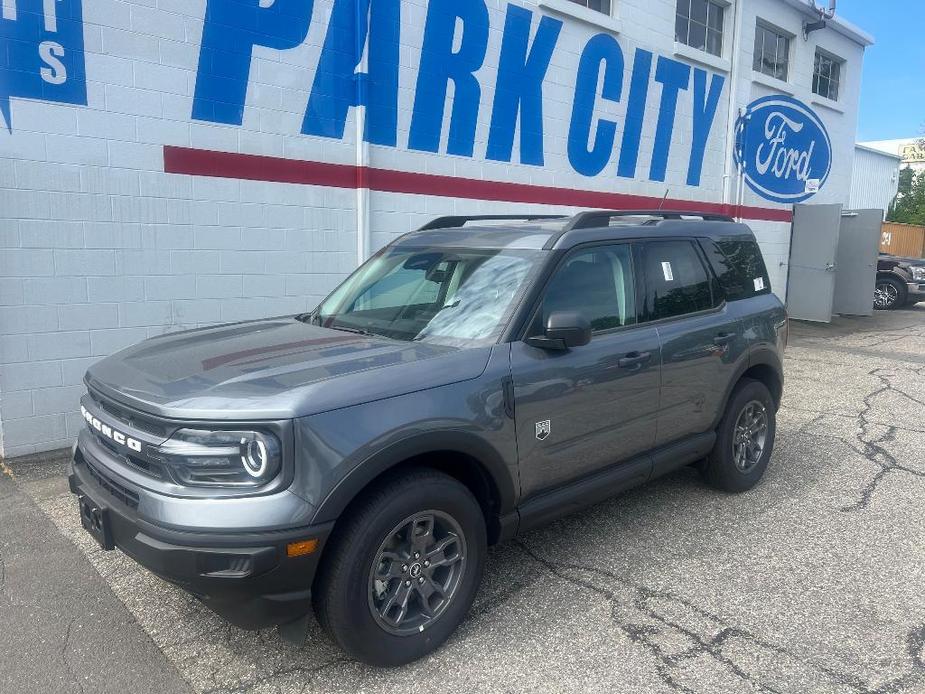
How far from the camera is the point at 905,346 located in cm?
1179

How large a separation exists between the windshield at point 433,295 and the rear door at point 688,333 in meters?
0.97

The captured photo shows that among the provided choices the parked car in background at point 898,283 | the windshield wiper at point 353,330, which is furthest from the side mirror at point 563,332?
the parked car in background at point 898,283

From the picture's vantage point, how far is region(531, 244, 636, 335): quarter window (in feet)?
12.0

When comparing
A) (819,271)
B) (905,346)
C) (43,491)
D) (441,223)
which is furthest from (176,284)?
(819,271)

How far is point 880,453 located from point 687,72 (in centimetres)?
748

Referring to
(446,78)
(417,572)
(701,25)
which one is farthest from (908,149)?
(417,572)

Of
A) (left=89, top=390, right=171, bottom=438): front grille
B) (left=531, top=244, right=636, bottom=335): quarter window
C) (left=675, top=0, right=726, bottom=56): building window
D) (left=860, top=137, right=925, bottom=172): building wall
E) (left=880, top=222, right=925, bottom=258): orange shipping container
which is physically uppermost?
(left=860, top=137, right=925, bottom=172): building wall

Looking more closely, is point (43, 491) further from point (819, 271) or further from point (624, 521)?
point (819, 271)

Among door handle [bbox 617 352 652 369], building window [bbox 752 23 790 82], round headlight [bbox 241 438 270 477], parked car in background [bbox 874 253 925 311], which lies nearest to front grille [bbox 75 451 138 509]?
round headlight [bbox 241 438 270 477]

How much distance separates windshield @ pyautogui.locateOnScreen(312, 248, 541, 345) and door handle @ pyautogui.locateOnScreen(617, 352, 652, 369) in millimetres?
710

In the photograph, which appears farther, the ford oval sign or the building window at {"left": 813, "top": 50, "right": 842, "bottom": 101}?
the building window at {"left": 813, "top": 50, "right": 842, "bottom": 101}

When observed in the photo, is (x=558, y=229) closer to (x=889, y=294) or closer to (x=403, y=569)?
(x=403, y=569)

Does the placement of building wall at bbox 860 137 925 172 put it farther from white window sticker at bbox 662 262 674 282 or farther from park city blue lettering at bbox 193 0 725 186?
white window sticker at bbox 662 262 674 282

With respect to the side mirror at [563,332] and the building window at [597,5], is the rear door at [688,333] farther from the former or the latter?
the building window at [597,5]
